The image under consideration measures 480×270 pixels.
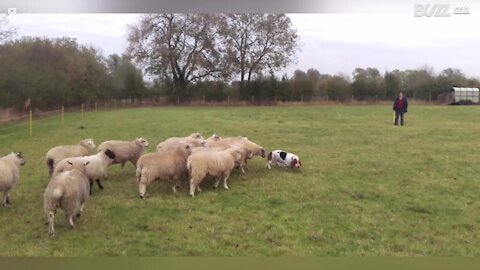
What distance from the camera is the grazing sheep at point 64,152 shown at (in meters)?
5.51

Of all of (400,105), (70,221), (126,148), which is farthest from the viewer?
(126,148)

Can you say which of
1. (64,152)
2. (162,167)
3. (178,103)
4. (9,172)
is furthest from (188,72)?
(9,172)

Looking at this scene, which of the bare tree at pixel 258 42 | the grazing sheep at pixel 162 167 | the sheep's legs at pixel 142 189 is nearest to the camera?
the bare tree at pixel 258 42

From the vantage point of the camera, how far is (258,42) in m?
4.80

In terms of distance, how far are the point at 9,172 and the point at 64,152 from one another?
74cm

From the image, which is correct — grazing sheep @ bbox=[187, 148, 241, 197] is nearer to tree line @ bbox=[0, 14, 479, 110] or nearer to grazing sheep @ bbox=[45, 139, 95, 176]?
tree line @ bbox=[0, 14, 479, 110]

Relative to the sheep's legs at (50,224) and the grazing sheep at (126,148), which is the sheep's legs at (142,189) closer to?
the grazing sheep at (126,148)

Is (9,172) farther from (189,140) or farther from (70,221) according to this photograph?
(189,140)

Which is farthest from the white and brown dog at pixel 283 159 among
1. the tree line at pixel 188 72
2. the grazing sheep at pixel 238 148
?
the tree line at pixel 188 72

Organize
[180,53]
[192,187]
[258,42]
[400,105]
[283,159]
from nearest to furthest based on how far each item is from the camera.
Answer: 1. [258,42]
2. [180,53]
3. [400,105]
4. [192,187]
5. [283,159]

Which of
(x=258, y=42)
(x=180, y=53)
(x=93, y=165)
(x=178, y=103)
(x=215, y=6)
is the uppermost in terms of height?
(x=215, y=6)

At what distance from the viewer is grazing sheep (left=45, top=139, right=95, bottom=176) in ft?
18.1

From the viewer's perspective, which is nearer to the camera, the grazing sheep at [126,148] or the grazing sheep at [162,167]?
the grazing sheep at [162,167]

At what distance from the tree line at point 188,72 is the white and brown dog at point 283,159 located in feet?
5.39
